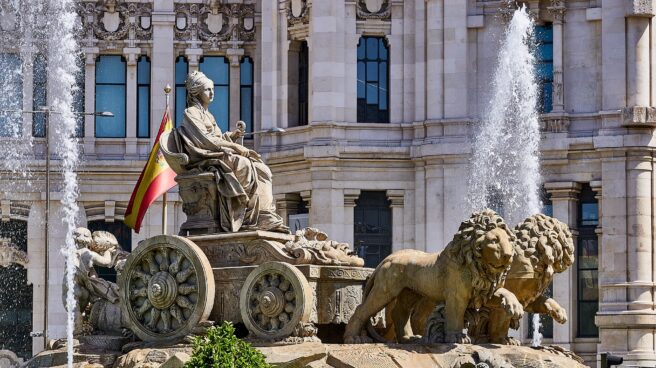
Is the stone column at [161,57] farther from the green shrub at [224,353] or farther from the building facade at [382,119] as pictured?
the green shrub at [224,353]

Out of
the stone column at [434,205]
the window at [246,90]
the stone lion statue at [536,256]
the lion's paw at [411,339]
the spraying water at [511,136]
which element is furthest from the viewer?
the window at [246,90]

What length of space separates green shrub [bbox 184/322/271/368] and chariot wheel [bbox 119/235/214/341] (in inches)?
116

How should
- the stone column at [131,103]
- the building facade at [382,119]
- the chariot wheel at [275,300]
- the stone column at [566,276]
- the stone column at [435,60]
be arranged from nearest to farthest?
the chariot wheel at [275,300]
the stone column at [566,276]
the building facade at [382,119]
the stone column at [435,60]
the stone column at [131,103]

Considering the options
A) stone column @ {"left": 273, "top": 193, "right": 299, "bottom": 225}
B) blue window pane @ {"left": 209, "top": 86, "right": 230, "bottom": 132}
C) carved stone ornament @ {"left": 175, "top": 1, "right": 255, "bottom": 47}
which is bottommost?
stone column @ {"left": 273, "top": 193, "right": 299, "bottom": 225}

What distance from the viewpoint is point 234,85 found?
69.1 metres

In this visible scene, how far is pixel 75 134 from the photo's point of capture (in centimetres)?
6838

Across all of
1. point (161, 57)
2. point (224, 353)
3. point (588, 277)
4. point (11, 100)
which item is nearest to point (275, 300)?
point (224, 353)

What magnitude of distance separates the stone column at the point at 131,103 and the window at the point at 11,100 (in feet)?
11.9

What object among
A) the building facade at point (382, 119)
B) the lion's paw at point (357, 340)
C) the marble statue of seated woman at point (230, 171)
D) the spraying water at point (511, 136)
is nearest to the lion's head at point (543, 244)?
the lion's paw at point (357, 340)

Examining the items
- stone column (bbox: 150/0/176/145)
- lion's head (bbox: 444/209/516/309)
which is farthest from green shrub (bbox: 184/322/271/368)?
stone column (bbox: 150/0/176/145)

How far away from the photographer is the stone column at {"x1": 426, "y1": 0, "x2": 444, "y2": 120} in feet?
215

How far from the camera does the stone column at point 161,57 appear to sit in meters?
68.2

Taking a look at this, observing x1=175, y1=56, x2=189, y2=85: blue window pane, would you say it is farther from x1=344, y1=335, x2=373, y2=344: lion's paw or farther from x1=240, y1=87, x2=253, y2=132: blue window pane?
x1=344, y1=335, x2=373, y2=344: lion's paw

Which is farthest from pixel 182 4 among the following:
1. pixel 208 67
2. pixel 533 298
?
A: pixel 533 298
